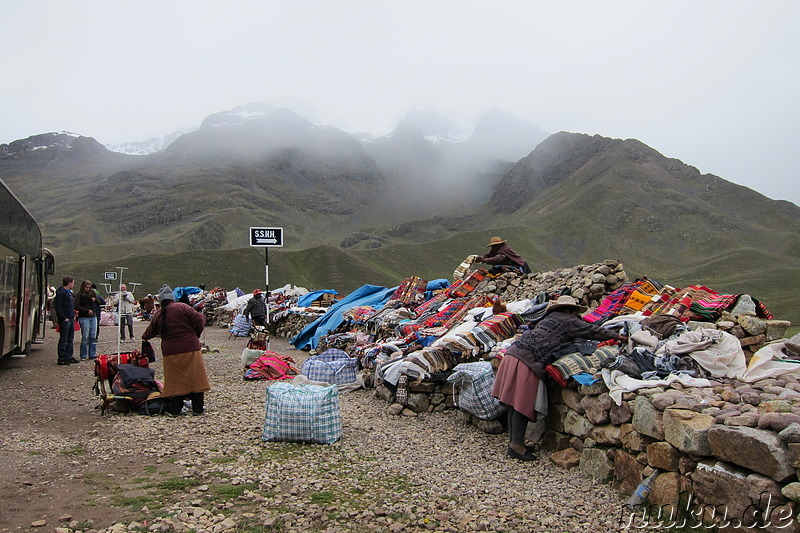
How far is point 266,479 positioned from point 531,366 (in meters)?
2.77

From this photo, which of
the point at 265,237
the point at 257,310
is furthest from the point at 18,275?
the point at 257,310

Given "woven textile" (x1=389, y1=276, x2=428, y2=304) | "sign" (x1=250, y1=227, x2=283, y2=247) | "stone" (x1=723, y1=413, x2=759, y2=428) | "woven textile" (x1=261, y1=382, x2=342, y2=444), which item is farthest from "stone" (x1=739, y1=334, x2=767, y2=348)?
"sign" (x1=250, y1=227, x2=283, y2=247)

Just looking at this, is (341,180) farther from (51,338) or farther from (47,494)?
(47,494)

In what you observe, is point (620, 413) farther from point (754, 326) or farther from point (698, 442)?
point (754, 326)

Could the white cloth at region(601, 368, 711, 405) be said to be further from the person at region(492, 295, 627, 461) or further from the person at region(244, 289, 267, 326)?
the person at region(244, 289, 267, 326)

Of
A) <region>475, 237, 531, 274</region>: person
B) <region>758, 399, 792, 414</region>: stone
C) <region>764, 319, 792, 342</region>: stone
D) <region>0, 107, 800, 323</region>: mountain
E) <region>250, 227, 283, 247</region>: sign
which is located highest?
<region>0, 107, 800, 323</region>: mountain

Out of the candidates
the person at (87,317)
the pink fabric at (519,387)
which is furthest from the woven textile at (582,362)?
the person at (87,317)

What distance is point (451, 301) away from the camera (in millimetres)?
12641

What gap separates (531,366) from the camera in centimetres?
572

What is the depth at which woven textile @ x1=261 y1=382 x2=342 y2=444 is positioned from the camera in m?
6.17

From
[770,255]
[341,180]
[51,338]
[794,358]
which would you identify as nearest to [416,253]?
[770,255]

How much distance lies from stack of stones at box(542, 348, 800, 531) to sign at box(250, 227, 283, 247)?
40.0 ft

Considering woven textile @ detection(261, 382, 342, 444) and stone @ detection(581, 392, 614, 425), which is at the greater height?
stone @ detection(581, 392, 614, 425)

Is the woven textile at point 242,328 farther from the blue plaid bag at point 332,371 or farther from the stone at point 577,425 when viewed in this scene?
the stone at point 577,425
